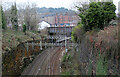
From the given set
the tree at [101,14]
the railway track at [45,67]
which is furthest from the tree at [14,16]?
the tree at [101,14]

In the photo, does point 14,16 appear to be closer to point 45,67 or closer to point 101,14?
point 45,67

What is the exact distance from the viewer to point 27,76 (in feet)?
21.4

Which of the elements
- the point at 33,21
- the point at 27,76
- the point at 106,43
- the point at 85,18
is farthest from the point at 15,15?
the point at 106,43

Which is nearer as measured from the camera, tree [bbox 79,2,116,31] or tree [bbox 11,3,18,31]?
tree [bbox 79,2,116,31]

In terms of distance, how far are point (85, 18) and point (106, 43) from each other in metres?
2.69

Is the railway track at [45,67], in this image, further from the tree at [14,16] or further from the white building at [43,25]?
the white building at [43,25]

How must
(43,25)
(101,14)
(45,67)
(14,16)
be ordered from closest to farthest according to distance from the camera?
(101,14), (45,67), (14,16), (43,25)

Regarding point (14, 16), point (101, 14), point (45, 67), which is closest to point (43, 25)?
point (14, 16)

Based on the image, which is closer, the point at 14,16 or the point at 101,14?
the point at 101,14

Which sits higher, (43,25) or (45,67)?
(43,25)

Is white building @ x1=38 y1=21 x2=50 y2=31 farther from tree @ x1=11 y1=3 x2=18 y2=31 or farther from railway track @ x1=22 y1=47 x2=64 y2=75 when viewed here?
railway track @ x1=22 y1=47 x2=64 y2=75

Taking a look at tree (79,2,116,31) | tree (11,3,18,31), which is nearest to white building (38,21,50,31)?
tree (11,3,18,31)

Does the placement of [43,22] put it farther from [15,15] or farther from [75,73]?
[75,73]

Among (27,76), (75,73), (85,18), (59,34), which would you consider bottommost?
(27,76)
